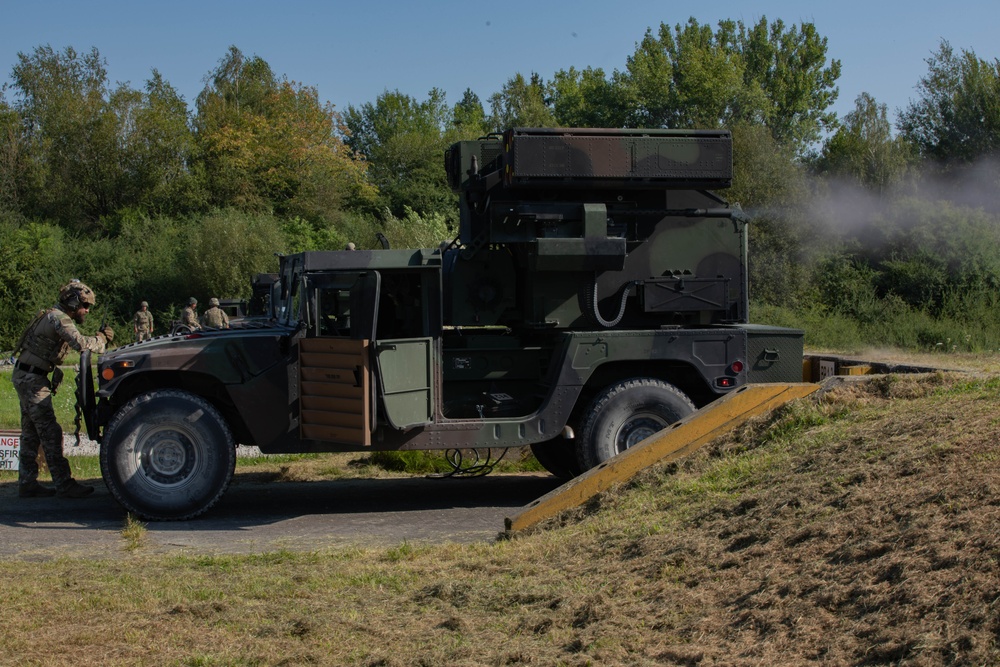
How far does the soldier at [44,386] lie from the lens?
10.0 meters

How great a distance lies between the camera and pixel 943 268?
24484 mm

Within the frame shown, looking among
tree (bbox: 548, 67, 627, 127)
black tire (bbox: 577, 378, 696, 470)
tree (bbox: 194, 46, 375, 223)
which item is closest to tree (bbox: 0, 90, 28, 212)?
tree (bbox: 194, 46, 375, 223)

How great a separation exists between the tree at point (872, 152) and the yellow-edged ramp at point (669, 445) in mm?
23453

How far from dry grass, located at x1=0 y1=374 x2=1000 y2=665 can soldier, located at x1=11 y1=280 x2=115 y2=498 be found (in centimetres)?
308

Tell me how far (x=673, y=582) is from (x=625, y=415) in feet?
14.5

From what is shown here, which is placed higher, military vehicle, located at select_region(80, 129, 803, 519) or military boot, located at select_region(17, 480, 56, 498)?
military vehicle, located at select_region(80, 129, 803, 519)

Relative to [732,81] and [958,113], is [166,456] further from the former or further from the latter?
[732,81]

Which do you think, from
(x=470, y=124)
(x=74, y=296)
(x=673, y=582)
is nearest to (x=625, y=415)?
(x=673, y=582)

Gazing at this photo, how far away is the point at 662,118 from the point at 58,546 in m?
43.2

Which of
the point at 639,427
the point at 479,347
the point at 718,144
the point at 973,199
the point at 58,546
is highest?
the point at 973,199

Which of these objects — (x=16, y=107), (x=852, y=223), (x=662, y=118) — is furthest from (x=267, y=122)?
(x=852, y=223)

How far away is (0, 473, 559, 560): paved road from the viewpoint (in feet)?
26.4

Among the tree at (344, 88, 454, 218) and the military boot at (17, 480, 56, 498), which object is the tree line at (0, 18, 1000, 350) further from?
the military boot at (17, 480, 56, 498)

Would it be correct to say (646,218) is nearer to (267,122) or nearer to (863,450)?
(863,450)
